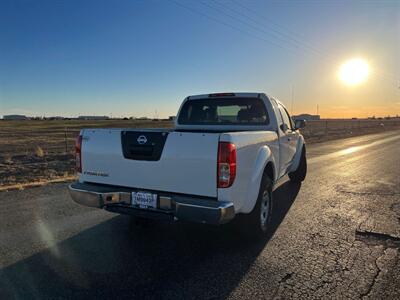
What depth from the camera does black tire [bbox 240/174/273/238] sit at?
14.0ft

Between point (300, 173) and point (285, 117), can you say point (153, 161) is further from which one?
point (300, 173)

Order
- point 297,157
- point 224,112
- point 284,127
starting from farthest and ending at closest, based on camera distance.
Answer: point 297,157
point 284,127
point 224,112

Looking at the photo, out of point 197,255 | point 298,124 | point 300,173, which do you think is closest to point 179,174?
point 197,255

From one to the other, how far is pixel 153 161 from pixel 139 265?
1.12 meters

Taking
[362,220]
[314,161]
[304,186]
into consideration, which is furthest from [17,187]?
[314,161]

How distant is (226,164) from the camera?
3.55 m

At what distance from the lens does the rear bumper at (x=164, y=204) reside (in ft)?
11.5

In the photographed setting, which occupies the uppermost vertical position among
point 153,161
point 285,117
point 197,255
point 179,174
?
point 285,117

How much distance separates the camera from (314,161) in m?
12.3

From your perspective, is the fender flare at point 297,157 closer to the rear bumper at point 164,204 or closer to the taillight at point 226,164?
the taillight at point 226,164

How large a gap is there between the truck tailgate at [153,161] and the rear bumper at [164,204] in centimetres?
9

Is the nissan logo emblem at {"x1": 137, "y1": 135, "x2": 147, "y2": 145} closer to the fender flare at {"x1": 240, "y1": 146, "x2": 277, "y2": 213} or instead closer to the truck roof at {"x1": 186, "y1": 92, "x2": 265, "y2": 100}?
the fender flare at {"x1": 240, "y1": 146, "x2": 277, "y2": 213}

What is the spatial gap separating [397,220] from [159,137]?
13.1 feet

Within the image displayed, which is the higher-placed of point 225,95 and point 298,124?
point 225,95
